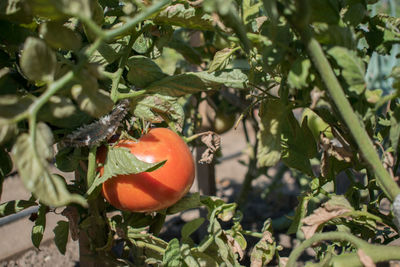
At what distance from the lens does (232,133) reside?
355cm

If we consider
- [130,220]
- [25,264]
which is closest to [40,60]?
[130,220]

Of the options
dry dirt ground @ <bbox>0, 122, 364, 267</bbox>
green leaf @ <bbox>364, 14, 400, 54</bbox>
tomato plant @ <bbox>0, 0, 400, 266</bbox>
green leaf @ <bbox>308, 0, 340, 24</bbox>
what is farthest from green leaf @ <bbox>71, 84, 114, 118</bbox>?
dry dirt ground @ <bbox>0, 122, 364, 267</bbox>

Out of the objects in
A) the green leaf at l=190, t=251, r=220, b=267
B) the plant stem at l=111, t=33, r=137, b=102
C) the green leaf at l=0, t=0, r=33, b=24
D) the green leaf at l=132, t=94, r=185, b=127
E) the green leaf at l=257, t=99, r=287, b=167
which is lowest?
the green leaf at l=190, t=251, r=220, b=267

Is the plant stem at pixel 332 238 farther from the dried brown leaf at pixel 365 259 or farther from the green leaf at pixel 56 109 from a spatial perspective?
the green leaf at pixel 56 109

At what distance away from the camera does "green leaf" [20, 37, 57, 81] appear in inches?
15.4

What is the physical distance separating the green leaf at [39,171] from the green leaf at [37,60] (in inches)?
2.3

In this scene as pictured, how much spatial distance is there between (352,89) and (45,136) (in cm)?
33

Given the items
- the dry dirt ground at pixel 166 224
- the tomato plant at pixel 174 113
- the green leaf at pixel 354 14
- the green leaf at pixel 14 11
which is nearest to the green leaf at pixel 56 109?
the tomato plant at pixel 174 113

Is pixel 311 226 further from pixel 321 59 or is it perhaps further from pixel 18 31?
pixel 18 31

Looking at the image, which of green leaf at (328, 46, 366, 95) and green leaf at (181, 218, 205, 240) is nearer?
green leaf at (328, 46, 366, 95)

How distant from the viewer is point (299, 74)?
1.50 ft

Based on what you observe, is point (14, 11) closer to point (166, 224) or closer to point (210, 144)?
point (210, 144)

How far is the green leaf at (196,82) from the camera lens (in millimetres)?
672

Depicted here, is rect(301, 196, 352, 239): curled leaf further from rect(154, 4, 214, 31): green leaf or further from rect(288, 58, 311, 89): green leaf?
rect(154, 4, 214, 31): green leaf
